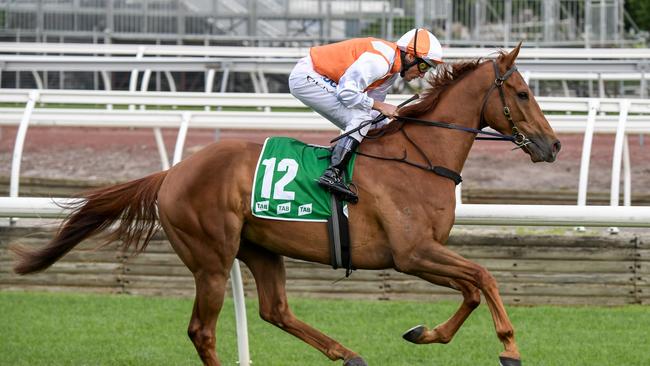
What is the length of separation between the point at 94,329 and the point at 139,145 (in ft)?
20.4

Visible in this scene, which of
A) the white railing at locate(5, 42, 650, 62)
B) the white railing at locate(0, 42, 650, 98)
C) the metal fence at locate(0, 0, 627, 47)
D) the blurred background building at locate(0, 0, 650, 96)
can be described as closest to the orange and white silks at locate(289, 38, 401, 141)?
the white railing at locate(0, 42, 650, 98)

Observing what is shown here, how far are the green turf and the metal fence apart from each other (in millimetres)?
7993

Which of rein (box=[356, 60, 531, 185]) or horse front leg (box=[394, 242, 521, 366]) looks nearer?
horse front leg (box=[394, 242, 521, 366])

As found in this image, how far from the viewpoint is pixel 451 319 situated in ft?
18.5

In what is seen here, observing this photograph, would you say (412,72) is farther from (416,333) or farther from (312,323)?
(312,323)

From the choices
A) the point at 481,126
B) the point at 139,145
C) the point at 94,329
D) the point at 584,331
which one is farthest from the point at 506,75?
the point at 139,145

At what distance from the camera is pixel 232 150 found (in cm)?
598

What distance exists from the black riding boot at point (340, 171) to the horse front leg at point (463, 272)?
15.9 inches

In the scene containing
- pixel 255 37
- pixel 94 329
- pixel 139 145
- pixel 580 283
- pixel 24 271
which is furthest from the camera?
pixel 255 37

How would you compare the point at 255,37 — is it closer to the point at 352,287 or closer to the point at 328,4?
the point at 328,4

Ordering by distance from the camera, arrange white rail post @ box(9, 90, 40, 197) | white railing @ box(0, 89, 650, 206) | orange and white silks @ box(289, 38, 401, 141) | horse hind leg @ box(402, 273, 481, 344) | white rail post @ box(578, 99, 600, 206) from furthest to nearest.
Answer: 1. white railing @ box(0, 89, 650, 206)
2. white rail post @ box(9, 90, 40, 197)
3. white rail post @ box(578, 99, 600, 206)
4. orange and white silks @ box(289, 38, 401, 141)
5. horse hind leg @ box(402, 273, 481, 344)

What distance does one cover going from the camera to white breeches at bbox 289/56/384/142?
6070 millimetres

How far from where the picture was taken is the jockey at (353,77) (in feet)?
19.0

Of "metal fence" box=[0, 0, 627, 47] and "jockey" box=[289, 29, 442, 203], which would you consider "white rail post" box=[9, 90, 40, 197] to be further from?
"metal fence" box=[0, 0, 627, 47]
